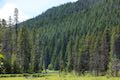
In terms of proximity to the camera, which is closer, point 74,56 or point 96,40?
point 96,40

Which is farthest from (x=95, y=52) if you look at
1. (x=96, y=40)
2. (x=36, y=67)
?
(x=36, y=67)

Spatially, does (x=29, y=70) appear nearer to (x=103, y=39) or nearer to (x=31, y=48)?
(x=31, y=48)

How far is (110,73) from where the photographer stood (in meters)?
98.0

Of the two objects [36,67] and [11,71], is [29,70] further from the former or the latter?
[11,71]

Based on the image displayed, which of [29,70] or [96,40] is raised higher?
[96,40]

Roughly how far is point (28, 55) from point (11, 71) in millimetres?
24628

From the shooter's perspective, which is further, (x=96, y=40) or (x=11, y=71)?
(x=96, y=40)

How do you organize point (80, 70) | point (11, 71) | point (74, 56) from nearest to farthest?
1. point (11, 71)
2. point (80, 70)
3. point (74, 56)

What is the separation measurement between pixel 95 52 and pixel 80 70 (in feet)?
33.0

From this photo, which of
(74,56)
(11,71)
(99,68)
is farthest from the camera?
(74,56)

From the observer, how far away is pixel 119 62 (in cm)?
10075

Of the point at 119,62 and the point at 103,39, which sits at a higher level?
the point at 103,39

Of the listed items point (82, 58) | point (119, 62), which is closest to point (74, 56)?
point (82, 58)

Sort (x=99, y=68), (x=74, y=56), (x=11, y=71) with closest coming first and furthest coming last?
(x=11, y=71) < (x=99, y=68) < (x=74, y=56)
